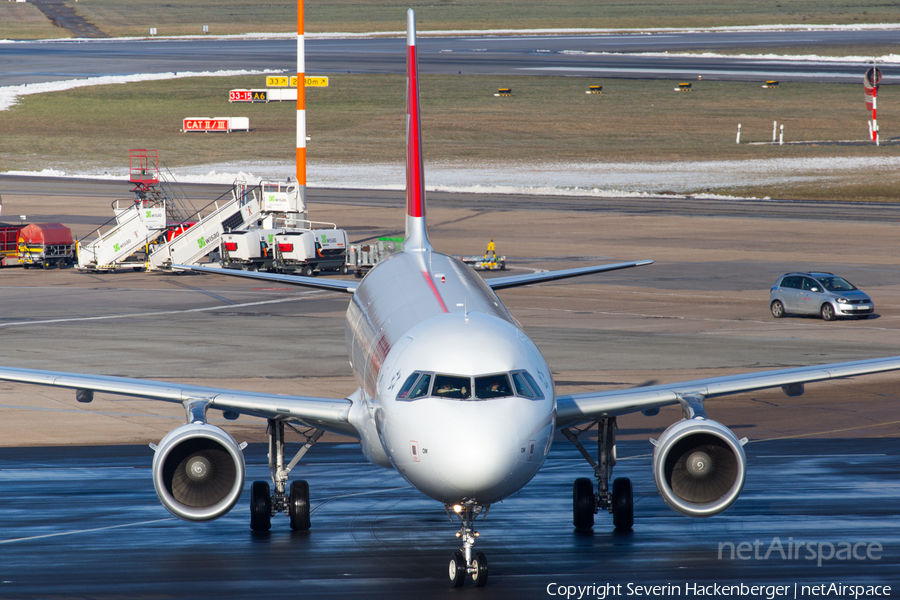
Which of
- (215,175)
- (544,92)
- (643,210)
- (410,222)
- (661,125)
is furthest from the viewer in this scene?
(544,92)

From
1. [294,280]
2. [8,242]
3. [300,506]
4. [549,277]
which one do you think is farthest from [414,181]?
[8,242]

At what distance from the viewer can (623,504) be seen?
20.5 metres

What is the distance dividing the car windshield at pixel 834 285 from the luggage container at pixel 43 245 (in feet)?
132

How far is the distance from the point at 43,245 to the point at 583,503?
49.0m

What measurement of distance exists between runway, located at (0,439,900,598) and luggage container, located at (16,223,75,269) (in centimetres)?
3906

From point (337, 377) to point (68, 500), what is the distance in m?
13.1

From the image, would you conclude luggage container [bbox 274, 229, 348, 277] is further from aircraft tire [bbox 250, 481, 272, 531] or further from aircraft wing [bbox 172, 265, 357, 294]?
aircraft tire [bbox 250, 481, 272, 531]

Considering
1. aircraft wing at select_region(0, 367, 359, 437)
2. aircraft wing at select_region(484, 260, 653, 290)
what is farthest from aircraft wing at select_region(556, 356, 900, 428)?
aircraft wing at select_region(484, 260, 653, 290)

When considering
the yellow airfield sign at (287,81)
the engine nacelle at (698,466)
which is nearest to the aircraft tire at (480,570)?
the engine nacelle at (698,466)

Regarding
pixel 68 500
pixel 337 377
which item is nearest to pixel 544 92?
pixel 337 377

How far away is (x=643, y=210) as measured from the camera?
8075 cm

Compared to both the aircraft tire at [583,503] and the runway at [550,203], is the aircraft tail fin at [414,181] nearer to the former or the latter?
→ the aircraft tire at [583,503]

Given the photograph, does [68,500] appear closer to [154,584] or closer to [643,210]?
[154,584]

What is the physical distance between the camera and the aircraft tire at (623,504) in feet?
67.1
